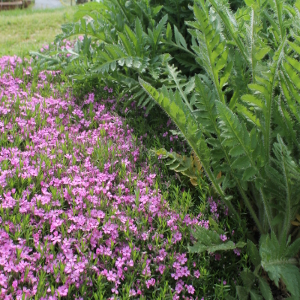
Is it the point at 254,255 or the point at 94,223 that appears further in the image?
the point at 94,223

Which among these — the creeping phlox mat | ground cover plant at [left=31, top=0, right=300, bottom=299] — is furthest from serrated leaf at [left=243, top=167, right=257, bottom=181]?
the creeping phlox mat

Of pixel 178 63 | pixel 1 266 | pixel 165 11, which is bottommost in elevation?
pixel 1 266

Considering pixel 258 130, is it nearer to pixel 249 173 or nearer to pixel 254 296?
pixel 249 173

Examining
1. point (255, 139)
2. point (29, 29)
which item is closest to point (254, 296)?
point (255, 139)

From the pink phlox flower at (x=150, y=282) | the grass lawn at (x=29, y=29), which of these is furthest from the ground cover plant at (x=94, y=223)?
the grass lawn at (x=29, y=29)

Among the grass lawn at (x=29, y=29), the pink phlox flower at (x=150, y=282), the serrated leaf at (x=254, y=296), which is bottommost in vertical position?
the serrated leaf at (x=254, y=296)

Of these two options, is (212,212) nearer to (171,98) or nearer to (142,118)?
(171,98)

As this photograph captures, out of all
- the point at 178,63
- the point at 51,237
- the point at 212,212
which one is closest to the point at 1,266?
the point at 51,237

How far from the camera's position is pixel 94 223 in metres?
2.24

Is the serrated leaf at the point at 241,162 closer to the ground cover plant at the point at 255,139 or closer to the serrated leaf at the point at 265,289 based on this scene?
the ground cover plant at the point at 255,139

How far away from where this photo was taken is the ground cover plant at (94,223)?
1973 millimetres

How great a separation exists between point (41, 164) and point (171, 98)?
1.16 metres

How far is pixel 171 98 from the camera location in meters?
2.28

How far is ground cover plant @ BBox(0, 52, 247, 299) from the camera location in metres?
1.97
